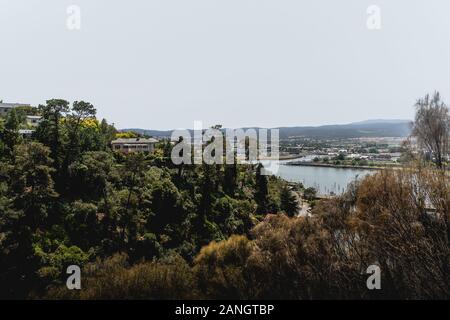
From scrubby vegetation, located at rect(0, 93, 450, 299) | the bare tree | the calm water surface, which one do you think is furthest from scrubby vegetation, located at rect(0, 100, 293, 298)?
the calm water surface

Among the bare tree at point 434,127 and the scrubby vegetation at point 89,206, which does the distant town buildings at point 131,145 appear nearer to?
the scrubby vegetation at point 89,206

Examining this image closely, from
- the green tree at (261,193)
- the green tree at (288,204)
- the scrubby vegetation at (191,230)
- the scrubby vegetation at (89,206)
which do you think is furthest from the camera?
the green tree at (261,193)

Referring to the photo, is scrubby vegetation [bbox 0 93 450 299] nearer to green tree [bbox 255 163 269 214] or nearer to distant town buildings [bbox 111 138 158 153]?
green tree [bbox 255 163 269 214]

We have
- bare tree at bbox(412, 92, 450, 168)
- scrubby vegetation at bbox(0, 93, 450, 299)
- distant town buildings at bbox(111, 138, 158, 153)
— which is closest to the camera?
scrubby vegetation at bbox(0, 93, 450, 299)

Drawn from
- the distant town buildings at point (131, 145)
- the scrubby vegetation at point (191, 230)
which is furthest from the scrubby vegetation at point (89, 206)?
the distant town buildings at point (131, 145)

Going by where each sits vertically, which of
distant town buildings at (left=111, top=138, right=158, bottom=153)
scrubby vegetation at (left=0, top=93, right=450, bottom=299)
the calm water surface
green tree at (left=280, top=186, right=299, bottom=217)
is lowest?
the calm water surface

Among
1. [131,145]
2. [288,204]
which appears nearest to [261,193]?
[288,204]

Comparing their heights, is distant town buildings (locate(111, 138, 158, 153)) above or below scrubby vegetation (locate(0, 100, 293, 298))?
above

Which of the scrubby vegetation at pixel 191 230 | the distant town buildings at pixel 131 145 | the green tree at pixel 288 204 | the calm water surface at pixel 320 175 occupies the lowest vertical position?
the calm water surface at pixel 320 175

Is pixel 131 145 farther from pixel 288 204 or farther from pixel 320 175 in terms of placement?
pixel 320 175

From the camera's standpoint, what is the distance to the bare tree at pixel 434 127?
38.0 ft

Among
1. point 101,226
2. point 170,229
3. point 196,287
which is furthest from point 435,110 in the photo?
point 101,226

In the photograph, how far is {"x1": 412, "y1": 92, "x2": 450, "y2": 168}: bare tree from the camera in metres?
11.6
